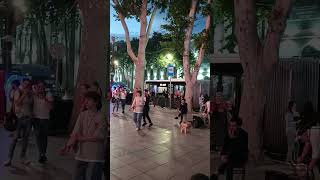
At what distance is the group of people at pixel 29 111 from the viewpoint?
109cm

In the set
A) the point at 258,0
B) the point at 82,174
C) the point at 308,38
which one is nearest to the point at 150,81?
the point at 82,174

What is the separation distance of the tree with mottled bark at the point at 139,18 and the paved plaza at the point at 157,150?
0.23 meters

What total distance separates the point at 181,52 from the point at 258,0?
1.87 feet

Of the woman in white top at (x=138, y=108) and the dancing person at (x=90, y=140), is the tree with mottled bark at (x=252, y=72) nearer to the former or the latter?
the woman in white top at (x=138, y=108)

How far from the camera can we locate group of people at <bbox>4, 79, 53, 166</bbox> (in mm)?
1091

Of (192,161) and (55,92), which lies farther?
(192,161)

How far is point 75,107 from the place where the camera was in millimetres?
1086

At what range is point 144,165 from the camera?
124cm

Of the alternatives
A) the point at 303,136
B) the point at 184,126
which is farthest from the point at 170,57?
the point at 303,136

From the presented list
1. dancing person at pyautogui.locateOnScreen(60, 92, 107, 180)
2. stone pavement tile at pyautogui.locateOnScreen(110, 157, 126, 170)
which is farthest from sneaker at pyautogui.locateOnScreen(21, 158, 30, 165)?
stone pavement tile at pyautogui.locateOnScreen(110, 157, 126, 170)

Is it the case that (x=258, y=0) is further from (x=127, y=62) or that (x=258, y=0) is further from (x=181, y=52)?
(x=127, y=62)

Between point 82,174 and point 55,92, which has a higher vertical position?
point 55,92

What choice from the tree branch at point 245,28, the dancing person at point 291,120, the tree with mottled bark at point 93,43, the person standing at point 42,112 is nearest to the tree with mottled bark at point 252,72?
the tree branch at point 245,28

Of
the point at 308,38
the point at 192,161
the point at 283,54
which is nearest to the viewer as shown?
the point at 192,161
